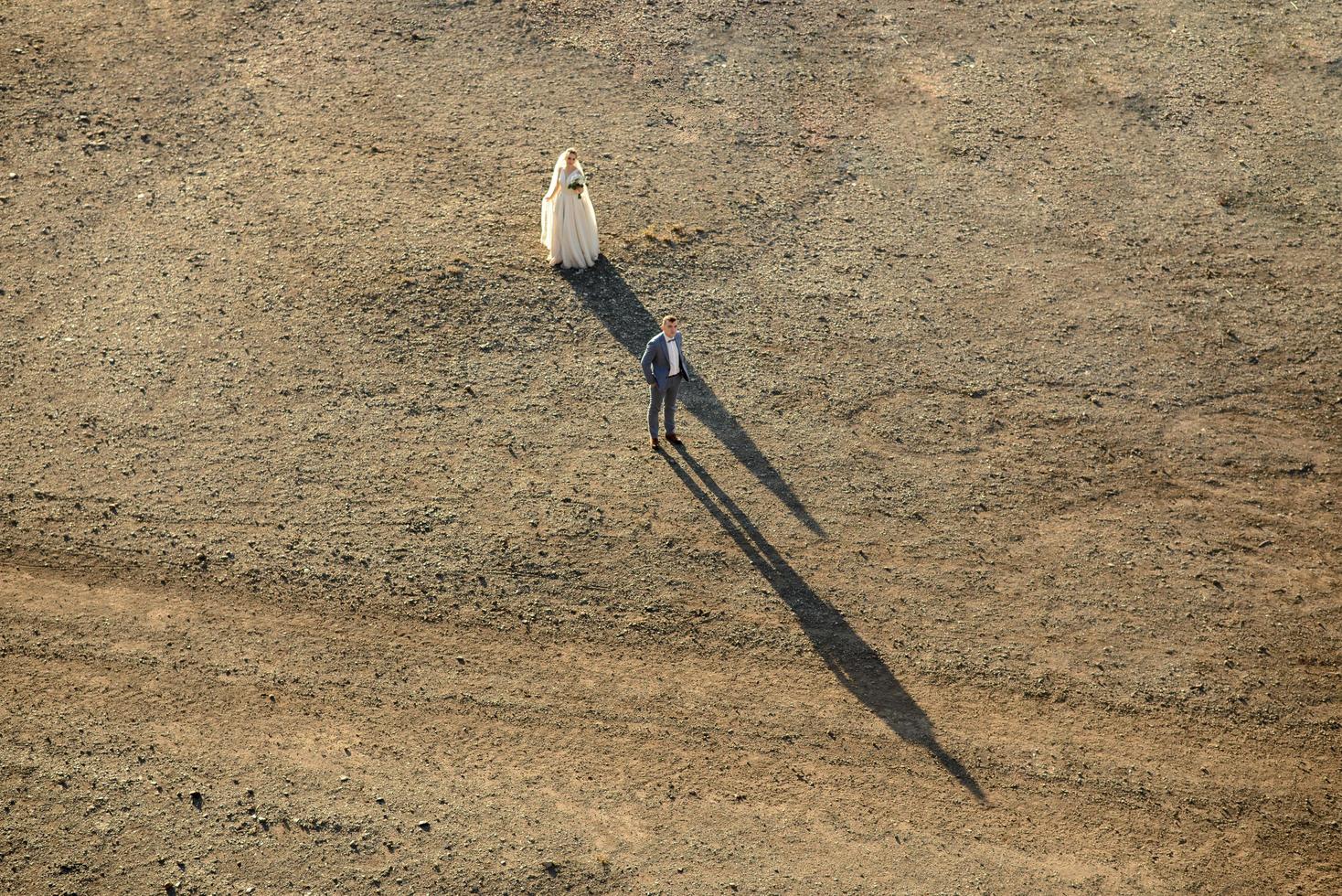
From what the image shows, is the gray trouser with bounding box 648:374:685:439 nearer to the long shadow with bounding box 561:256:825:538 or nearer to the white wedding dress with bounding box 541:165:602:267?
the long shadow with bounding box 561:256:825:538

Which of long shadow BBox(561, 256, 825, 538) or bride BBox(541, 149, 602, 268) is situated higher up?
bride BBox(541, 149, 602, 268)

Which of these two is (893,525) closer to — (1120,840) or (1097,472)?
(1097,472)

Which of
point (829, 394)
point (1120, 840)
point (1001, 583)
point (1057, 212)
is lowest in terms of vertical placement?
point (1120, 840)

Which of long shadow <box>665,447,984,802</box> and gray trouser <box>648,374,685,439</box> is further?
gray trouser <box>648,374,685,439</box>

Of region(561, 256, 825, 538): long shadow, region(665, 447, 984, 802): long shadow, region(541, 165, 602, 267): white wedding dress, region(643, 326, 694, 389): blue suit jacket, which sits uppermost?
region(541, 165, 602, 267): white wedding dress

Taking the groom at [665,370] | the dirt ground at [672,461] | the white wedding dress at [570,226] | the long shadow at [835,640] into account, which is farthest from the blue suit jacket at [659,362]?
the white wedding dress at [570,226]

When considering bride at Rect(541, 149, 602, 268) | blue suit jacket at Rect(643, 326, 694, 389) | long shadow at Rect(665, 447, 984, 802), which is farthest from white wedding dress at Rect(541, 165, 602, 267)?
long shadow at Rect(665, 447, 984, 802)

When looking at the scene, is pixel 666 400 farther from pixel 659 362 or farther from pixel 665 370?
pixel 659 362

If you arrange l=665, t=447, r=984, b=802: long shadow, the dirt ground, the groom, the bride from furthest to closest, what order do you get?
the bride → the groom → l=665, t=447, r=984, b=802: long shadow → the dirt ground

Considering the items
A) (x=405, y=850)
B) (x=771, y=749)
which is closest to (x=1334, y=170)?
(x=771, y=749)
